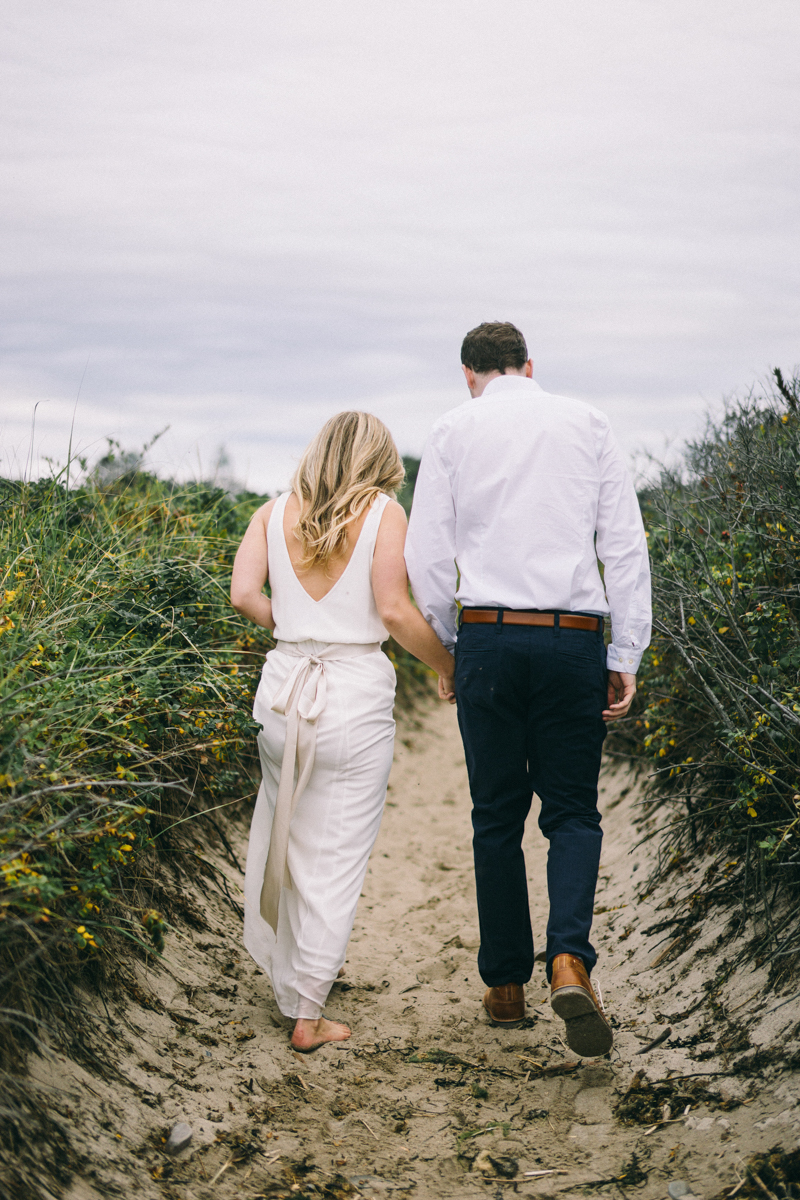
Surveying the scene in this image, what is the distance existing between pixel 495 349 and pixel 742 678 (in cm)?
148

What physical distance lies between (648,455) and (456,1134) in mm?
5031

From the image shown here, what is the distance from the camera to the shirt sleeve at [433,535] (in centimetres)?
326

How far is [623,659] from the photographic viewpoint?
316 centimetres

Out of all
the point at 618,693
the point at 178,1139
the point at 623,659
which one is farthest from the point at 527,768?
the point at 178,1139

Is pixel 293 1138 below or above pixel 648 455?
below

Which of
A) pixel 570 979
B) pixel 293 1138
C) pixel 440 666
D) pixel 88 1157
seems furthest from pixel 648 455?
pixel 88 1157

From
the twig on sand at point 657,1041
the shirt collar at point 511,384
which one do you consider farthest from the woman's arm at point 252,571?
the twig on sand at point 657,1041

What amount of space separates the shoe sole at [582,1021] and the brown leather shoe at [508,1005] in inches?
20.5

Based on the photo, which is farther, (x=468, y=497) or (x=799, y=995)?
(x=468, y=497)

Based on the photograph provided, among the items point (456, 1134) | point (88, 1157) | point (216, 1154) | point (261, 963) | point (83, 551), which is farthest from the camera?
point (83, 551)

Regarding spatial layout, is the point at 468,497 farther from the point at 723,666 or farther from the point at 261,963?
the point at 261,963

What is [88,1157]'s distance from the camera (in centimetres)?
215

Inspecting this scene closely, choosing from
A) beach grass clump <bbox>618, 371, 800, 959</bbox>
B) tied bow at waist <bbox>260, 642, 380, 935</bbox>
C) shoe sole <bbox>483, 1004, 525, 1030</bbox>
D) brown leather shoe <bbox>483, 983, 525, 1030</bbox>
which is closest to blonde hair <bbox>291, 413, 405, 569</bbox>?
tied bow at waist <bbox>260, 642, 380, 935</bbox>

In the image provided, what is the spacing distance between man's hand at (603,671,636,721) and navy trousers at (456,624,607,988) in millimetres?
44
